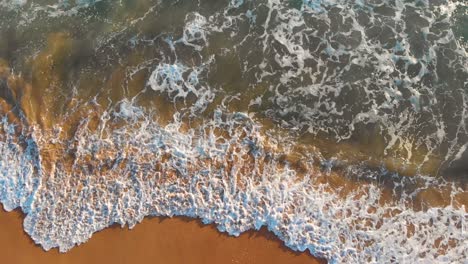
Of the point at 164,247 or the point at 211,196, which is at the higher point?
the point at 211,196

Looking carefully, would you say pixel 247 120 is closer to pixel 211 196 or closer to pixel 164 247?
pixel 211 196

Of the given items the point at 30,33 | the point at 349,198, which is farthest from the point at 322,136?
the point at 30,33

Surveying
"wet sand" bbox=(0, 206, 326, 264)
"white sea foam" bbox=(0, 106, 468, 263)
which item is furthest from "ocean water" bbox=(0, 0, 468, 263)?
"wet sand" bbox=(0, 206, 326, 264)

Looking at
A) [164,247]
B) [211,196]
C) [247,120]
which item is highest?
[247,120]

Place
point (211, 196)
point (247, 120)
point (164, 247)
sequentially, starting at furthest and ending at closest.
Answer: point (247, 120)
point (211, 196)
point (164, 247)

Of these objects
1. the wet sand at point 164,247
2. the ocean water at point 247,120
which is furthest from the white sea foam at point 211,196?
the wet sand at point 164,247

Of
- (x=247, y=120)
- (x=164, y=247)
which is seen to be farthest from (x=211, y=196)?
(x=247, y=120)

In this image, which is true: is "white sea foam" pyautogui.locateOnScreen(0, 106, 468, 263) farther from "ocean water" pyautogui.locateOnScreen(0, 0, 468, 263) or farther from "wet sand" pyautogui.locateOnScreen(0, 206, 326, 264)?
"wet sand" pyautogui.locateOnScreen(0, 206, 326, 264)
